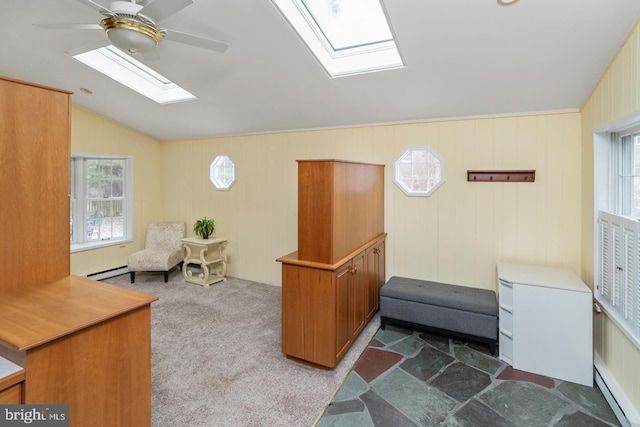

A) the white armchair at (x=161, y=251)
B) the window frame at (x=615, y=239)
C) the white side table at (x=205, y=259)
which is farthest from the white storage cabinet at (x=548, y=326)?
the white armchair at (x=161, y=251)

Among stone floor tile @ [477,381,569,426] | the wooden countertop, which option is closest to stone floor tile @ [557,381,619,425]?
stone floor tile @ [477,381,569,426]

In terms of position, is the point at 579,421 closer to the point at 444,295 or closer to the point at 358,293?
the point at 444,295

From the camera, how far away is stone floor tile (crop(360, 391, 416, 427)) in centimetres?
208

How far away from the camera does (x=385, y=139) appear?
12.9ft

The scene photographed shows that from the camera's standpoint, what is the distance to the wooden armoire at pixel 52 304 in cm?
128

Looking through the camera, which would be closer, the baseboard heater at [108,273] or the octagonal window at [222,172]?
the baseboard heater at [108,273]

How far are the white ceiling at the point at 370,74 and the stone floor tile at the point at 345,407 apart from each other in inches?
104

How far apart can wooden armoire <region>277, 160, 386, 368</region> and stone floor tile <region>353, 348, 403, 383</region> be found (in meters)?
0.18

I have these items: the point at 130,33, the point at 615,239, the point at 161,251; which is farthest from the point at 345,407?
the point at 161,251

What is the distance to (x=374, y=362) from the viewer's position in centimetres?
277

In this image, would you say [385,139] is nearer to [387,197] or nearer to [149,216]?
[387,197]

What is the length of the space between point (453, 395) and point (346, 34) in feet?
10.0

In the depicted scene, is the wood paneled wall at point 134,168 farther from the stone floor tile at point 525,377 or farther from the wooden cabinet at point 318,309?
the stone floor tile at point 525,377

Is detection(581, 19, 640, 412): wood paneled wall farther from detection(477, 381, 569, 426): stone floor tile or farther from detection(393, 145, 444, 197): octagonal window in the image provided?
detection(393, 145, 444, 197): octagonal window
